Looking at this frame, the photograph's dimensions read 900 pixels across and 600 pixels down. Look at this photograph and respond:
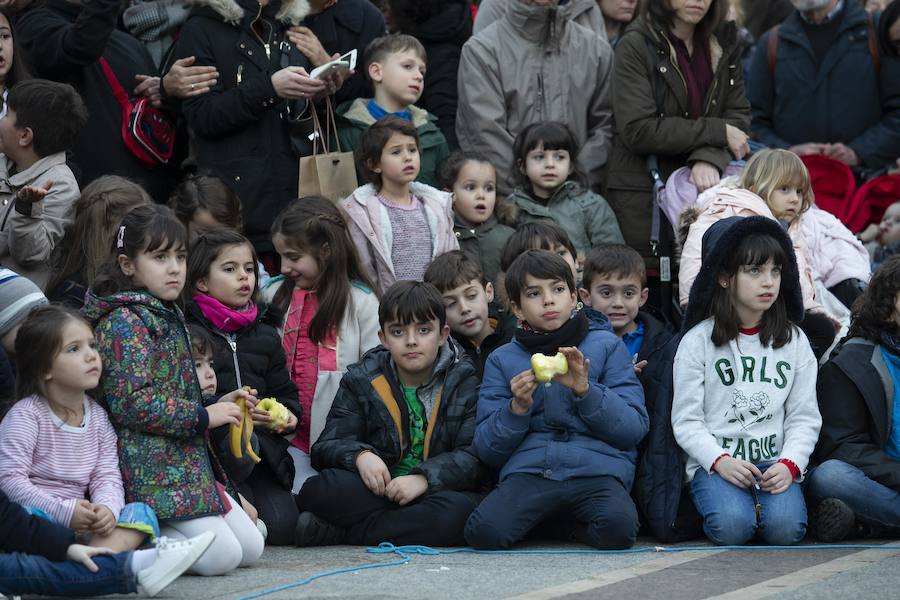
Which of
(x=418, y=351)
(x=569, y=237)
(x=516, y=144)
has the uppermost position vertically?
(x=516, y=144)

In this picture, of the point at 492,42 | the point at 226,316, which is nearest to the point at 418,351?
the point at 226,316

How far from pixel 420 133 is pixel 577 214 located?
1037 mm

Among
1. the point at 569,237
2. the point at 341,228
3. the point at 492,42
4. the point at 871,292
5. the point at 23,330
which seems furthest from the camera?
the point at 492,42

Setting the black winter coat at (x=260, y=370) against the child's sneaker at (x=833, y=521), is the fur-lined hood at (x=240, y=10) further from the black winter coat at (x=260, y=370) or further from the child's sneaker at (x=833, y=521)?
the child's sneaker at (x=833, y=521)

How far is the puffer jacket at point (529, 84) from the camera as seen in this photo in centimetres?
870

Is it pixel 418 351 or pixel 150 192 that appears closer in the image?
pixel 418 351

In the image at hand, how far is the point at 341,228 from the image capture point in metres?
7.54

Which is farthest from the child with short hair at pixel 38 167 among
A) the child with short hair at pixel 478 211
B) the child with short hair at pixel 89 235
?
the child with short hair at pixel 478 211

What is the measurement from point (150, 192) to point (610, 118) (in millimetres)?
2824

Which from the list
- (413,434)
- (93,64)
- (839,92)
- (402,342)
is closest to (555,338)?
(402,342)

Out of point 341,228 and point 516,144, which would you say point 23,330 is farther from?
point 516,144

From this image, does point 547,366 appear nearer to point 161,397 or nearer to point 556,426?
point 556,426

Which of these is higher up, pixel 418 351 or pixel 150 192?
pixel 150 192

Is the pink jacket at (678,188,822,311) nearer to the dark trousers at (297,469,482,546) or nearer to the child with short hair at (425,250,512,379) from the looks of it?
the child with short hair at (425,250,512,379)
